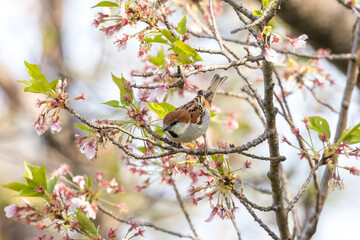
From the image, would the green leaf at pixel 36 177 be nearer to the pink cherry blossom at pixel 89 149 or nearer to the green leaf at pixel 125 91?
the pink cherry blossom at pixel 89 149

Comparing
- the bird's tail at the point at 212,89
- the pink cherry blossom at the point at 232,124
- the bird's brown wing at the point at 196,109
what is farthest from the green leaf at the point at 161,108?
the pink cherry blossom at the point at 232,124

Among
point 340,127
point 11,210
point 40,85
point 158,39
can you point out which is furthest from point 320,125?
point 11,210

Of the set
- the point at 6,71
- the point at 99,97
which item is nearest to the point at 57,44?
the point at 6,71

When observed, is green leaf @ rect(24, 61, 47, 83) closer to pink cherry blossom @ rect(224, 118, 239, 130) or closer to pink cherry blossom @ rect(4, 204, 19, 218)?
pink cherry blossom @ rect(4, 204, 19, 218)

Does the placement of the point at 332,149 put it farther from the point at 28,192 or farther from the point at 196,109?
the point at 28,192

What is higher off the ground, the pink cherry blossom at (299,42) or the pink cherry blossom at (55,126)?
the pink cherry blossom at (299,42)

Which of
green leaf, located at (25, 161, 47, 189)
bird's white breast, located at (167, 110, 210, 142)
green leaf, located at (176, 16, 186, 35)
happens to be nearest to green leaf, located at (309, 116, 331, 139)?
bird's white breast, located at (167, 110, 210, 142)

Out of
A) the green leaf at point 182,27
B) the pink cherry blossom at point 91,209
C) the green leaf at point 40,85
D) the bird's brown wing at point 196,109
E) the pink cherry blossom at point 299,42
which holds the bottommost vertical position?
the pink cherry blossom at point 91,209

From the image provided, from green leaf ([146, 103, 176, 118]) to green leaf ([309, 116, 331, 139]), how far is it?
35.0 inches

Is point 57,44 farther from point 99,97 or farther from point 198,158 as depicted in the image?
point 198,158

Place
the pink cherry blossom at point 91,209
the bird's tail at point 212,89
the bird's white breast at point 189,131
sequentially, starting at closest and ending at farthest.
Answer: the bird's white breast at point 189,131, the pink cherry blossom at point 91,209, the bird's tail at point 212,89

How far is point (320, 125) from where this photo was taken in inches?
107

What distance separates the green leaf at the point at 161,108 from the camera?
2.84 m

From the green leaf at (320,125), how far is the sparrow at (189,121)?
33.5 inches
